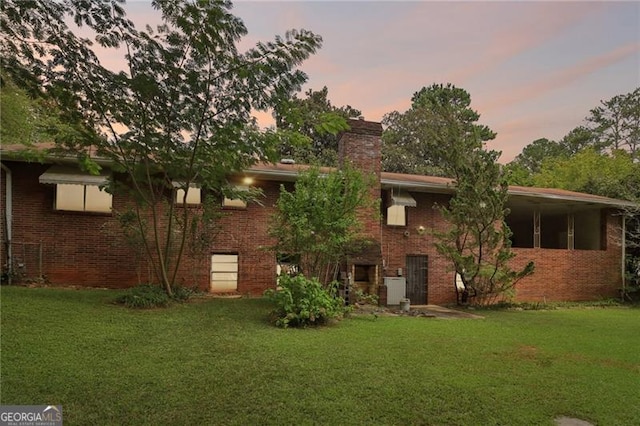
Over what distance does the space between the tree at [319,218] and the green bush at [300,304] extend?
1351mm

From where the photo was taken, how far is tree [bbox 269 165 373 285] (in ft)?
30.9

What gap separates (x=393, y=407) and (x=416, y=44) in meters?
9.54

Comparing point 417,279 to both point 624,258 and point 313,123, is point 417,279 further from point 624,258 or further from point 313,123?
point 624,258

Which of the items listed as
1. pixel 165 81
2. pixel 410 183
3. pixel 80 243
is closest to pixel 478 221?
pixel 410 183

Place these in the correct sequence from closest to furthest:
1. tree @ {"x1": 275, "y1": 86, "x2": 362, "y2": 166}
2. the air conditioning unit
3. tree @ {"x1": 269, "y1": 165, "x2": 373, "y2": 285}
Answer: tree @ {"x1": 275, "y1": 86, "x2": 362, "y2": 166}
tree @ {"x1": 269, "y1": 165, "x2": 373, "y2": 285}
the air conditioning unit

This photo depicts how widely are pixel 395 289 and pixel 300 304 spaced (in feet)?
18.1

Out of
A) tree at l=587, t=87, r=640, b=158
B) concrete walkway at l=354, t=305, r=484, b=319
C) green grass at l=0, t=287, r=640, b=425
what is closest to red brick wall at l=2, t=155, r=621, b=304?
concrete walkway at l=354, t=305, r=484, b=319

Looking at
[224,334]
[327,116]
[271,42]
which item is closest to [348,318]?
[224,334]

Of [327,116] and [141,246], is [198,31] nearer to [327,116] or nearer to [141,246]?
[327,116]

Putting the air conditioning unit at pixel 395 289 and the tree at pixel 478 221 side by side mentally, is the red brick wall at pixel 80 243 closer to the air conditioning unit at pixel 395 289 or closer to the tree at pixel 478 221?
the air conditioning unit at pixel 395 289

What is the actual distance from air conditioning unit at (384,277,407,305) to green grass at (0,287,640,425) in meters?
4.03

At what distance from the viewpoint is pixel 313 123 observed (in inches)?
336

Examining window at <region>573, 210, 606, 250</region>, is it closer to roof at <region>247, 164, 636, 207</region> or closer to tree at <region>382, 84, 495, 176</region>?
roof at <region>247, 164, 636, 207</region>

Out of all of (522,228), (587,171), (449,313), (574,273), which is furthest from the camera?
(587,171)
